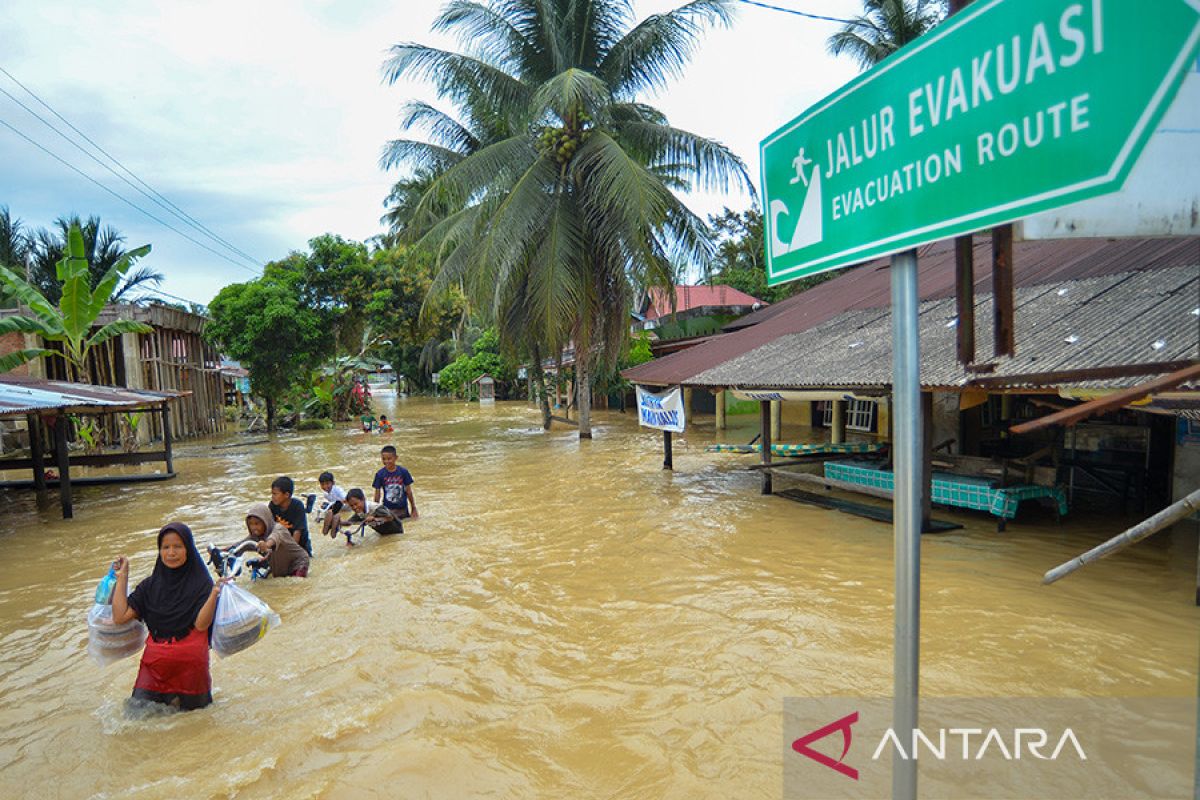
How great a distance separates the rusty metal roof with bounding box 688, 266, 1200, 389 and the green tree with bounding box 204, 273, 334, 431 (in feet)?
58.2

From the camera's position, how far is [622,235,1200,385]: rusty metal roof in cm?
695

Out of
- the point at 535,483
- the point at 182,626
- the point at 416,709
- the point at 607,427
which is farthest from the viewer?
the point at 607,427

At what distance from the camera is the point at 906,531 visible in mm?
1256

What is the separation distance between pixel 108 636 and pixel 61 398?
29.4ft

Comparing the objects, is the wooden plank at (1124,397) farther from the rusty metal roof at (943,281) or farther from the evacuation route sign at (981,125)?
the rusty metal roof at (943,281)

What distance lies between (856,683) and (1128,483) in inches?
263

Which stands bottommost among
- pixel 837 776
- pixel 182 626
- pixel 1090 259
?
pixel 837 776

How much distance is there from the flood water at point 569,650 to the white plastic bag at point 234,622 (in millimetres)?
602

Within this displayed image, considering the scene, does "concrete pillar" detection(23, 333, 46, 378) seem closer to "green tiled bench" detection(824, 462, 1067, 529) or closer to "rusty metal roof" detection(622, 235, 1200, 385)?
"rusty metal roof" detection(622, 235, 1200, 385)

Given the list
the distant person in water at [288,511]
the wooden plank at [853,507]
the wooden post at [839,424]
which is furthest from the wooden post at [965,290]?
the wooden post at [839,424]

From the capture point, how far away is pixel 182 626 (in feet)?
13.9

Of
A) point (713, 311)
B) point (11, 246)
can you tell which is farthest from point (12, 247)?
point (713, 311)

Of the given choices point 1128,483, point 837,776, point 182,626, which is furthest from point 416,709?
point 1128,483

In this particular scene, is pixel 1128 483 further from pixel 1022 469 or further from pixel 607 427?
pixel 607 427
